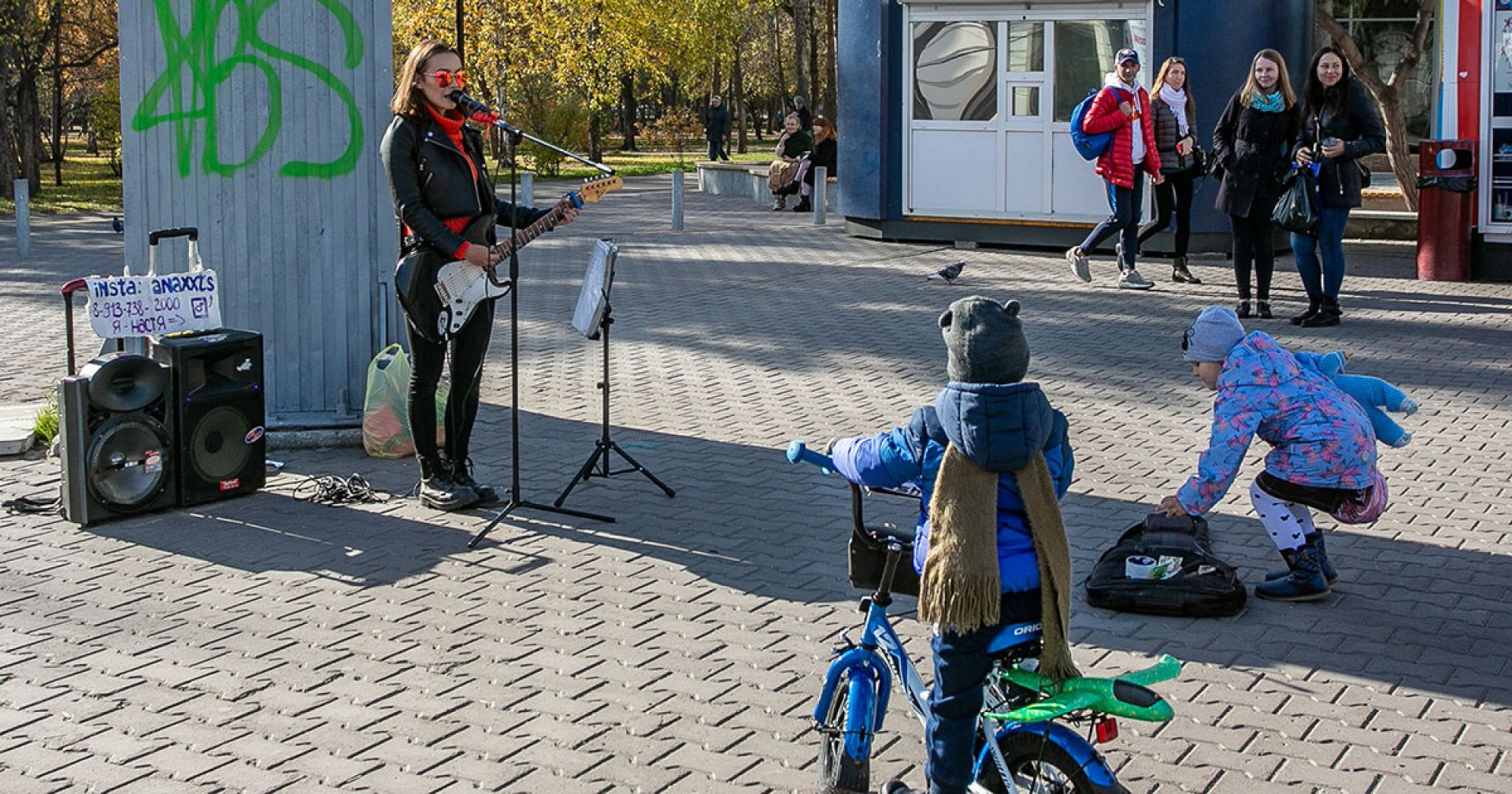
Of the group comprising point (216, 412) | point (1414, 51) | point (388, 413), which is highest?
point (1414, 51)

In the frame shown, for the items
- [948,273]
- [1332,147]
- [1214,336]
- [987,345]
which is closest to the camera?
[987,345]

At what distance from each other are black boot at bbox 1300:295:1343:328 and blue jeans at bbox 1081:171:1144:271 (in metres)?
2.52

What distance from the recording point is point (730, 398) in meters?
10.2

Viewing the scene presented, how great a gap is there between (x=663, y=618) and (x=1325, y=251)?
25.0 feet

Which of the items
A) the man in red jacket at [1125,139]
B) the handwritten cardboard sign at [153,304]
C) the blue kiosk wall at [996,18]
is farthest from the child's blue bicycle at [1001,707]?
the blue kiosk wall at [996,18]

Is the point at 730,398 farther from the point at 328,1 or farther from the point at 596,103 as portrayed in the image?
the point at 596,103

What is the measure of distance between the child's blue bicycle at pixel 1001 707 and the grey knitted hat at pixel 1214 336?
200 centimetres

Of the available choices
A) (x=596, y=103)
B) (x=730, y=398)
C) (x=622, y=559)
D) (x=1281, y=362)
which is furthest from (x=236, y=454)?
(x=596, y=103)

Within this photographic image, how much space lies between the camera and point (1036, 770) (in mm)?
3979

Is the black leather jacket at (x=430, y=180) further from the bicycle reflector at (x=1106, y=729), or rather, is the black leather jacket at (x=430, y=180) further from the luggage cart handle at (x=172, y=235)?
the bicycle reflector at (x=1106, y=729)

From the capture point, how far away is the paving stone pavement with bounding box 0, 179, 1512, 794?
4.89 m

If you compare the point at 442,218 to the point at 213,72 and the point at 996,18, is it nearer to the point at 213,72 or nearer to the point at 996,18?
the point at 213,72

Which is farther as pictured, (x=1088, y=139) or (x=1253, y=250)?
(x=1088, y=139)

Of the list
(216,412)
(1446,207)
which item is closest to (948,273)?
(1446,207)
